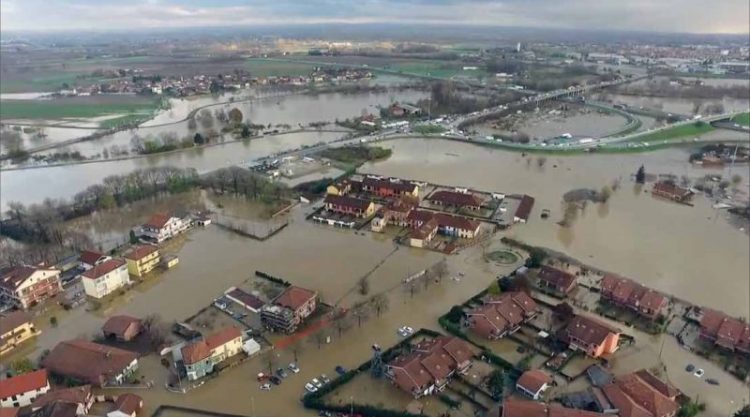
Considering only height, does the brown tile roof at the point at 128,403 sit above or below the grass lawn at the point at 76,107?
below

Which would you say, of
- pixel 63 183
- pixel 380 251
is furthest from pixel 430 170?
pixel 63 183

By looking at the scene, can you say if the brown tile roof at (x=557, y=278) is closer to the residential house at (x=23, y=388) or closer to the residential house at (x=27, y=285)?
the residential house at (x=23, y=388)

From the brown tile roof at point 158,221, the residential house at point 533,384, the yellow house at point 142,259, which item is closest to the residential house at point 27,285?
the yellow house at point 142,259

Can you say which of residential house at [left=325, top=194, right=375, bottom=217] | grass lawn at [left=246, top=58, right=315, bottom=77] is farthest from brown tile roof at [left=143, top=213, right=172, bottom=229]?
grass lawn at [left=246, top=58, right=315, bottom=77]

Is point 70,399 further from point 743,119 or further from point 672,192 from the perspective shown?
point 743,119

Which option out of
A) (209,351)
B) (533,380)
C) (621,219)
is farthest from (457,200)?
(209,351)

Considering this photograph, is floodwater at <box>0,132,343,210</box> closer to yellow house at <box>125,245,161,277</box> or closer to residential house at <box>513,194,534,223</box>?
yellow house at <box>125,245,161,277</box>
